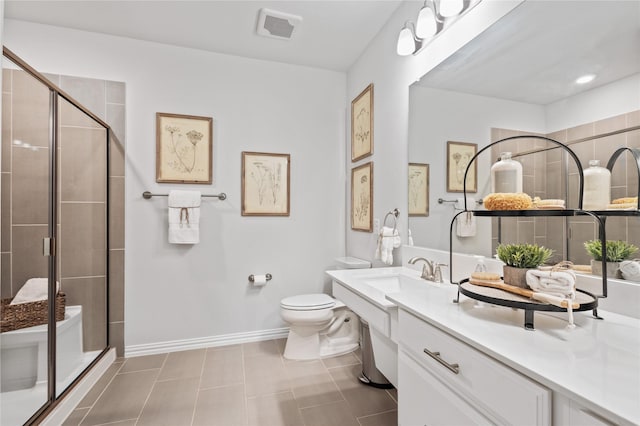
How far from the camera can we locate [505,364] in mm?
688

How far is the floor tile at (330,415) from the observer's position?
5.13ft

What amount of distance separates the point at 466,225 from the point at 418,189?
40cm

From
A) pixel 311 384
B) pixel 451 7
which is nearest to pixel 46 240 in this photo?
pixel 311 384

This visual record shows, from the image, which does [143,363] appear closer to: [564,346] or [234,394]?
[234,394]

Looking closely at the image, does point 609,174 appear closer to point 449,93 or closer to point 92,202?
point 449,93

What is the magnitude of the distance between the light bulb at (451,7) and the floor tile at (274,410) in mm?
2251

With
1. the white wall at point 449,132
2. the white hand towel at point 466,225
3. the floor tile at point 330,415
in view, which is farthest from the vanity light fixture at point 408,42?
the floor tile at point 330,415

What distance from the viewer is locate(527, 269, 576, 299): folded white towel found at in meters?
0.82

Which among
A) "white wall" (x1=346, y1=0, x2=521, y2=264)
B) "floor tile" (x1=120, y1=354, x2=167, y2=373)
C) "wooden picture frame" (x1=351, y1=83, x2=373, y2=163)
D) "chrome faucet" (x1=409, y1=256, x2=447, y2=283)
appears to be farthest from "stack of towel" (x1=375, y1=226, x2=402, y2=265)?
"floor tile" (x1=120, y1=354, x2=167, y2=373)

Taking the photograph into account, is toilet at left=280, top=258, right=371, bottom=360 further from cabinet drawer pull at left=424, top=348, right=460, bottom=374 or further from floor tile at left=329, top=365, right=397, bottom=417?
cabinet drawer pull at left=424, top=348, right=460, bottom=374

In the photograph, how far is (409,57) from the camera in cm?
193

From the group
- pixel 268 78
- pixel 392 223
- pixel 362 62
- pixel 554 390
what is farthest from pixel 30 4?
pixel 554 390

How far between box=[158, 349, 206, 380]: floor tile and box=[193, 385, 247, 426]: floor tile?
0.29 metres

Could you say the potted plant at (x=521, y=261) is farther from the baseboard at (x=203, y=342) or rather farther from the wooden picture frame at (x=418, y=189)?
the baseboard at (x=203, y=342)
